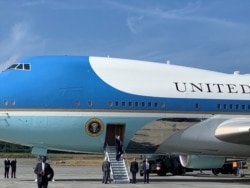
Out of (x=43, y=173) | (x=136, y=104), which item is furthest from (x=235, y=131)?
(x=43, y=173)

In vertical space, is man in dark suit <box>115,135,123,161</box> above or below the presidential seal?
below

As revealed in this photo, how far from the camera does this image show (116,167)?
2575 cm

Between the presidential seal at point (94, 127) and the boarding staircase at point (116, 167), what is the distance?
118 cm

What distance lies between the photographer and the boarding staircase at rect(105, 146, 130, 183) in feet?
83.5

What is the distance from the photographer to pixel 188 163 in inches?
1167

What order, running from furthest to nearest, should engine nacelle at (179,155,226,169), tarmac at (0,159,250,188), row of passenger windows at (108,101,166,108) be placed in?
1. engine nacelle at (179,155,226,169)
2. row of passenger windows at (108,101,166,108)
3. tarmac at (0,159,250,188)

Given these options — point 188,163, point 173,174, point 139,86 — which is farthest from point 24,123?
point 173,174

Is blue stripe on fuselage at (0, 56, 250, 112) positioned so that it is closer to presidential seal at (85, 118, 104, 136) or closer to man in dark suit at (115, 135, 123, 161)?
presidential seal at (85, 118, 104, 136)

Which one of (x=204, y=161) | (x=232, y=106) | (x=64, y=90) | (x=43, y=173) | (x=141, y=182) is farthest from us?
(x=204, y=161)

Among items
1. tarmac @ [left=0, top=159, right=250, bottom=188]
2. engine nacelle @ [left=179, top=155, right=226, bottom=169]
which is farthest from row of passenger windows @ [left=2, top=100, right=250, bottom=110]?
tarmac @ [left=0, top=159, right=250, bottom=188]

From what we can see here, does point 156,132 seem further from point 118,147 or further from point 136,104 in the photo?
point 118,147

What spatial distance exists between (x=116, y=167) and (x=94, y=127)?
227cm

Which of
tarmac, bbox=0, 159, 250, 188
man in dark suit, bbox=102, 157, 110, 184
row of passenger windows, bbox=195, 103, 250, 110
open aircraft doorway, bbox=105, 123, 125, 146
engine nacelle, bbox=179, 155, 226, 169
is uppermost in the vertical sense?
row of passenger windows, bbox=195, 103, 250, 110

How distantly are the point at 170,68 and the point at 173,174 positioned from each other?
1260 centimetres
